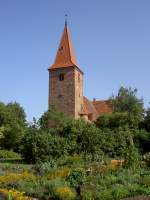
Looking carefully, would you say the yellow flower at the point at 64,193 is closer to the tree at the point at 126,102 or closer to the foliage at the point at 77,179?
the foliage at the point at 77,179

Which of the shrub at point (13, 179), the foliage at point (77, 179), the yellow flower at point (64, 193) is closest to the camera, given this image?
the yellow flower at point (64, 193)

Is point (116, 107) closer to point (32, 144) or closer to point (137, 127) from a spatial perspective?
point (137, 127)

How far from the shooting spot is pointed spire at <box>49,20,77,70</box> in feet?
235

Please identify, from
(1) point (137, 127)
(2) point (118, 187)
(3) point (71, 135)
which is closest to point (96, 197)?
(2) point (118, 187)

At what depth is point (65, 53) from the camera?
237 feet

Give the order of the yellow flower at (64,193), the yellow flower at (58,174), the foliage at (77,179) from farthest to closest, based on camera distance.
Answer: the yellow flower at (58,174) → the foliage at (77,179) → the yellow flower at (64,193)

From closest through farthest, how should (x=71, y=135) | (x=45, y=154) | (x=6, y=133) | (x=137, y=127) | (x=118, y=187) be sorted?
(x=118, y=187), (x=45, y=154), (x=71, y=135), (x=137, y=127), (x=6, y=133)

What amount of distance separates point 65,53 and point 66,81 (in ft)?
16.4

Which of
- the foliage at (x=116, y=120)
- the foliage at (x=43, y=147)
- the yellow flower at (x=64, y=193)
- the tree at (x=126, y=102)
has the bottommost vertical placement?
the yellow flower at (x=64, y=193)

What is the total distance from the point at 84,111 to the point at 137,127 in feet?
76.2

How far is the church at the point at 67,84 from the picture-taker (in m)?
67.9

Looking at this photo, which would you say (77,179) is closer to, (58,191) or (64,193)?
(58,191)

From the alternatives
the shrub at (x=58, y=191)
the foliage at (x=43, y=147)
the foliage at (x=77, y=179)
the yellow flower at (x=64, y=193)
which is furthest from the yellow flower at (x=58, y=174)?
the foliage at (x=43, y=147)

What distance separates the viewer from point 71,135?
34.8 meters
